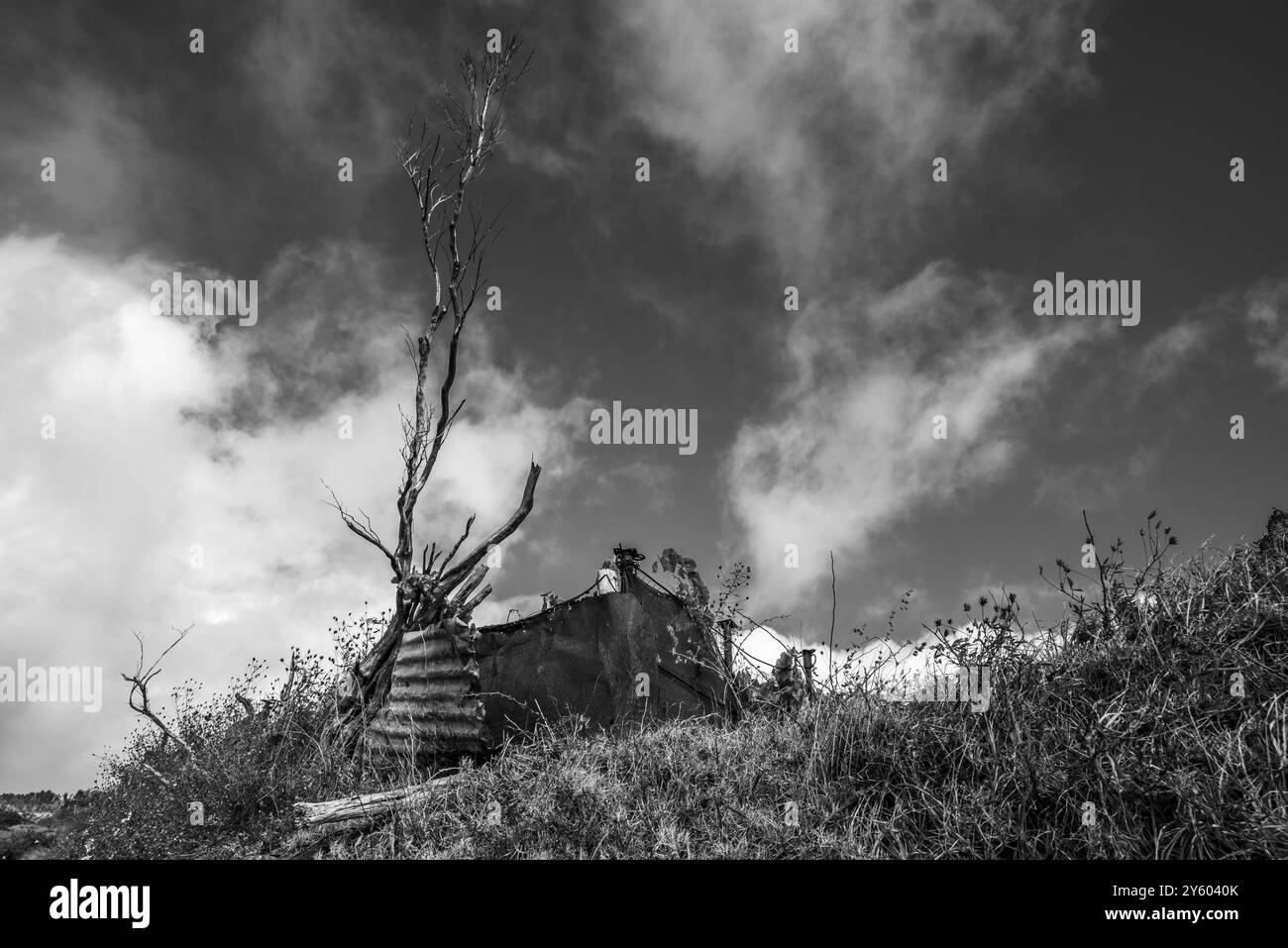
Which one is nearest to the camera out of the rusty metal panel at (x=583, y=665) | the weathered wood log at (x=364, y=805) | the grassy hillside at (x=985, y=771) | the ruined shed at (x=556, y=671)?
the grassy hillside at (x=985, y=771)

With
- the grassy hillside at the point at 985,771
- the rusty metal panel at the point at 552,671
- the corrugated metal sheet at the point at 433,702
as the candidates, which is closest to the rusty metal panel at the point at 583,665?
the rusty metal panel at the point at 552,671

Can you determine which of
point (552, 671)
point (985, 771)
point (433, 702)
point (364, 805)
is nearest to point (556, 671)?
point (552, 671)

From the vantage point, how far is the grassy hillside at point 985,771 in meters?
5.25

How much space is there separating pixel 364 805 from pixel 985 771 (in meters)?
5.24

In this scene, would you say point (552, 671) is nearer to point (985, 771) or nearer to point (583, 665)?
point (583, 665)

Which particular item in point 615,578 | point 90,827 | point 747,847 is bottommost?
point 90,827

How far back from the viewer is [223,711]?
37.2ft

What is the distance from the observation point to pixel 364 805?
7.56 m

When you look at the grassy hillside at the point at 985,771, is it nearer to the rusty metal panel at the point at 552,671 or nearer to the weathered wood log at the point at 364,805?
the weathered wood log at the point at 364,805

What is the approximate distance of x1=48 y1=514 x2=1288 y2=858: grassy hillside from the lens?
5246mm

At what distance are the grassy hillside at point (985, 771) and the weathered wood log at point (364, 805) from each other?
6.6 inches
